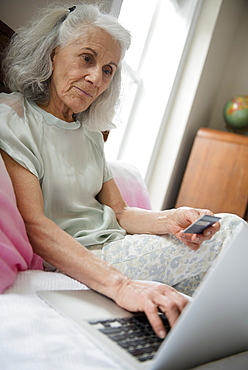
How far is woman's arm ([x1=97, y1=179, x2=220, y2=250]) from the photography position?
1.24 m

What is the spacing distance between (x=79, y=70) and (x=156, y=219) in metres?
0.51

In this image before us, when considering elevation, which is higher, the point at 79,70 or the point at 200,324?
the point at 79,70

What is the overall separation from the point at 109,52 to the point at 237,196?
Answer: 85.7 inches

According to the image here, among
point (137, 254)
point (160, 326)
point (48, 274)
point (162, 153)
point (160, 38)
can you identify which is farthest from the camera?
point (162, 153)

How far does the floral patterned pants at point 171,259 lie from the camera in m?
1.26

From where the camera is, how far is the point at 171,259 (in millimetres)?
1262

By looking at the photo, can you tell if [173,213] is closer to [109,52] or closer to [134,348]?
[109,52]

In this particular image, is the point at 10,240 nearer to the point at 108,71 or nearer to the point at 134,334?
the point at 134,334

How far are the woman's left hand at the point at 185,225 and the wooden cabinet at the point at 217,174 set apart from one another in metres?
2.01

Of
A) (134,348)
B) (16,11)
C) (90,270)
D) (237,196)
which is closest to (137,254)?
(90,270)

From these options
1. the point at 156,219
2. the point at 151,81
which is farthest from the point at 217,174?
the point at 156,219

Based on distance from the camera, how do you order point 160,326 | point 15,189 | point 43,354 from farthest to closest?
point 15,189 → point 160,326 → point 43,354

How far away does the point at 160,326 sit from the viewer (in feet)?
2.28

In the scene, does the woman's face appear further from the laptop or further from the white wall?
the laptop
